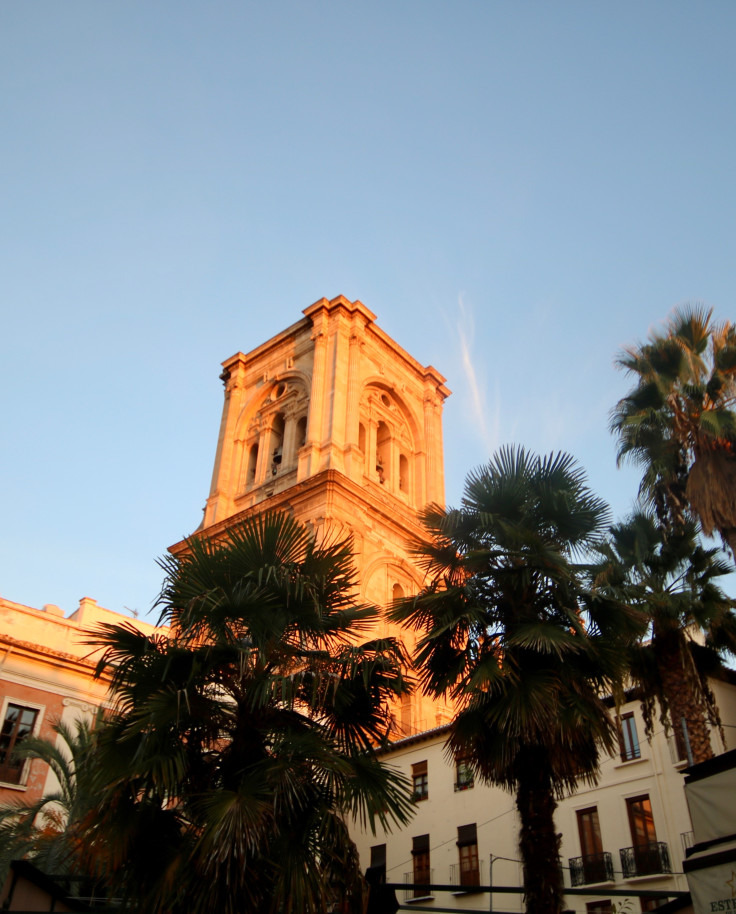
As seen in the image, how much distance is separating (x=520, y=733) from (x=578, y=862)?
43.9 feet

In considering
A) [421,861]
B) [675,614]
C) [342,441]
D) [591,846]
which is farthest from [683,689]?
[342,441]

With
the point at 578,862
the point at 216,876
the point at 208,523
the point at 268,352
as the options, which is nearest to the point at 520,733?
the point at 216,876

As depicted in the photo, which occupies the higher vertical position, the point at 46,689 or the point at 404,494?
→ the point at 404,494

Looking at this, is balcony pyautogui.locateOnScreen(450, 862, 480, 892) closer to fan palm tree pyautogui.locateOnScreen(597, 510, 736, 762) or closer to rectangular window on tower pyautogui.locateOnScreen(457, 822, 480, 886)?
rectangular window on tower pyautogui.locateOnScreen(457, 822, 480, 886)

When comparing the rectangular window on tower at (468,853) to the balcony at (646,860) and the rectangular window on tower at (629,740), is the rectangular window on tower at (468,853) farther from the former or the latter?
the rectangular window on tower at (629,740)

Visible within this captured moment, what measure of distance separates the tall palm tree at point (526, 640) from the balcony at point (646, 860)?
9.65 meters

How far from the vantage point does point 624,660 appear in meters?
12.4

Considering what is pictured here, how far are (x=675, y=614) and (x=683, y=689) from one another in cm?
135

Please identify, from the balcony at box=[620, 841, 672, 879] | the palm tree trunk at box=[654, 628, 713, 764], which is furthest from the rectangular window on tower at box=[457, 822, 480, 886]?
the palm tree trunk at box=[654, 628, 713, 764]

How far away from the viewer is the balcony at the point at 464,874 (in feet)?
79.0

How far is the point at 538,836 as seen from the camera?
1117 centimetres

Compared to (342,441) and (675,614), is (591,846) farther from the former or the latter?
(342,441)

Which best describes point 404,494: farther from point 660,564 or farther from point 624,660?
point 624,660

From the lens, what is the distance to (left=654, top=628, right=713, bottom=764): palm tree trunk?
1555cm
